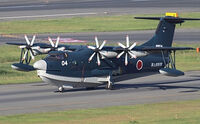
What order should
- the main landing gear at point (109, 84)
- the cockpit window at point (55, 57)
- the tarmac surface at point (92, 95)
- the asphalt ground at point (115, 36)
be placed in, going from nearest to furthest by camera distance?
the tarmac surface at point (92, 95)
the cockpit window at point (55, 57)
the main landing gear at point (109, 84)
the asphalt ground at point (115, 36)

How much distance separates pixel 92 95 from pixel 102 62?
3.23 metres

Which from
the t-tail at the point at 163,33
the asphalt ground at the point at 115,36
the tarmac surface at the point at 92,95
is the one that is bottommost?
the tarmac surface at the point at 92,95

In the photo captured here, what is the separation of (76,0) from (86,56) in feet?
256

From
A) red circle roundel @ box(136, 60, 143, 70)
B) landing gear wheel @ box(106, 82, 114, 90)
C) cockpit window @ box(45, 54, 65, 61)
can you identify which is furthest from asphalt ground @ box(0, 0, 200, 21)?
cockpit window @ box(45, 54, 65, 61)

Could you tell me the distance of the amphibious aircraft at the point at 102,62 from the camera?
136ft

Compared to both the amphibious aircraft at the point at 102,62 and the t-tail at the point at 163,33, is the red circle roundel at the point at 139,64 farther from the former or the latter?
the t-tail at the point at 163,33

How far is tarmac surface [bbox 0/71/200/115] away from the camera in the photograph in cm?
3756

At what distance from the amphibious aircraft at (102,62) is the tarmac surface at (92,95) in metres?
1.05

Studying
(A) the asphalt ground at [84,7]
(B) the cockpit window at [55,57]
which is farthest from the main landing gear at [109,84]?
A: (A) the asphalt ground at [84,7]

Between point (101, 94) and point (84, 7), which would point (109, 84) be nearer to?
point (101, 94)

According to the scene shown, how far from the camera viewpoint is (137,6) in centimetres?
10650

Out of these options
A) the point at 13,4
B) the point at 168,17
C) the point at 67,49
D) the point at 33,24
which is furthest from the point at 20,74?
the point at 13,4

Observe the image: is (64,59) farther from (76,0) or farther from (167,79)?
(76,0)

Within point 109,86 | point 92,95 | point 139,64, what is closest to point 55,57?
point 92,95
